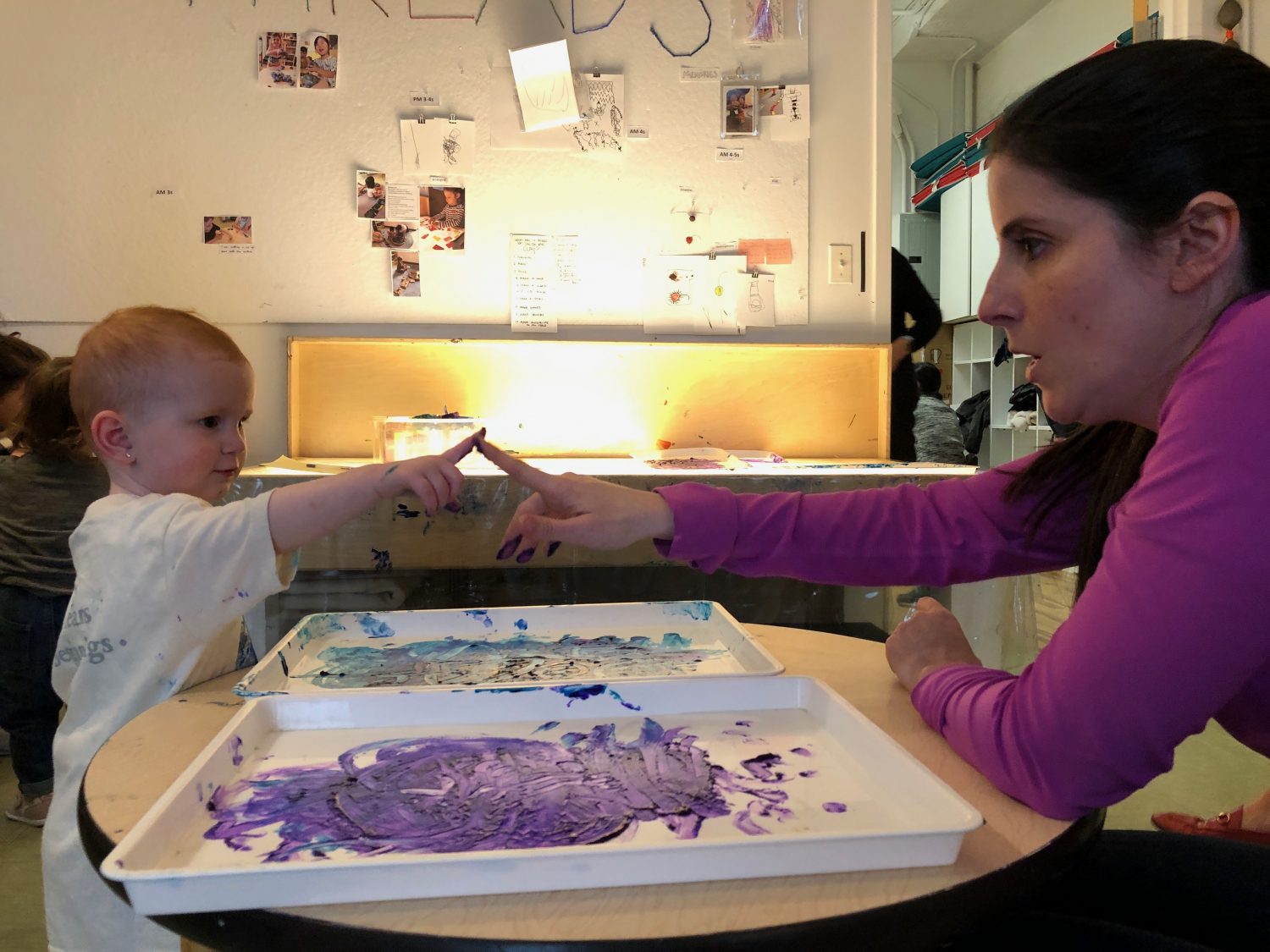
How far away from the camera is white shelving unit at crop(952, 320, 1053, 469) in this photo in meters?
5.10

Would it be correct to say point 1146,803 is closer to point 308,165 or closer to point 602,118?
point 602,118

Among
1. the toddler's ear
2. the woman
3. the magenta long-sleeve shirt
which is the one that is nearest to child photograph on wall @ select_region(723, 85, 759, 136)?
the woman

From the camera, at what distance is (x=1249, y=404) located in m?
0.59

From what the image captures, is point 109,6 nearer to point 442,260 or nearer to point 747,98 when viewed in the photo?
point 442,260

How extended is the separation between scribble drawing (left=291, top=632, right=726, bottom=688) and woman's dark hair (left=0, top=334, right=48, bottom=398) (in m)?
1.49

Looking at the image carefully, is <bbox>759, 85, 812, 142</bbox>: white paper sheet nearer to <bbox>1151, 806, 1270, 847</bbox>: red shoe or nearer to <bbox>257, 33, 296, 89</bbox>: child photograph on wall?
<bbox>257, 33, 296, 89</bbox>: child photograph on wall

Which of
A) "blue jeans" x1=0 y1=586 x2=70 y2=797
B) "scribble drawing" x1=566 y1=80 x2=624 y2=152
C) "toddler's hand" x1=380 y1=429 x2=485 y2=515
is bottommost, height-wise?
"blue jeans" x1=0 y1=586 x2=70 y2=797

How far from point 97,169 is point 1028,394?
4225mm

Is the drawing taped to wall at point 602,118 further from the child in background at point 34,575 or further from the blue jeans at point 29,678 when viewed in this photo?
the blue jeans at point 29,678

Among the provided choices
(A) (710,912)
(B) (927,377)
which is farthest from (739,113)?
(B) (927,377)

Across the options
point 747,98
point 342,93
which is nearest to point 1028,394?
point 747,98

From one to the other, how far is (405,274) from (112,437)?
1.52 metres

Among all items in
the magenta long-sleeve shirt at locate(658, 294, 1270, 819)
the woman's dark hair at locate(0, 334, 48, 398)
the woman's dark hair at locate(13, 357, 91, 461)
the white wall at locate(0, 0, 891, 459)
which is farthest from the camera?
the white wall at locate(0, 0, 891, 459)

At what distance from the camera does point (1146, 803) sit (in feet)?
6.60
